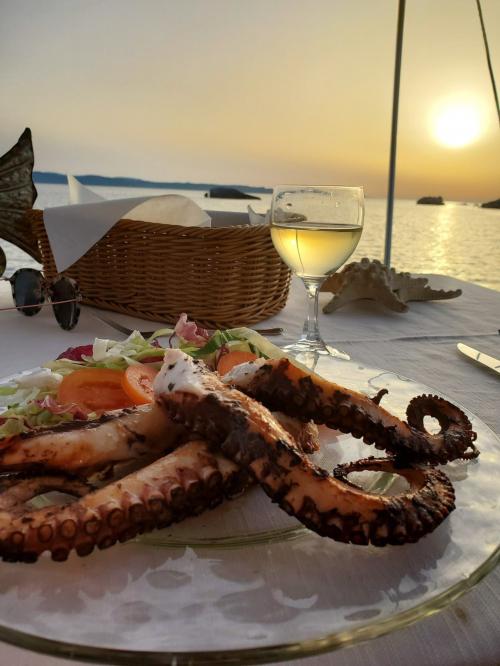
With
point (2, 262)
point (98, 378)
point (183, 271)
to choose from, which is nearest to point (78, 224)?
point (183, 271)

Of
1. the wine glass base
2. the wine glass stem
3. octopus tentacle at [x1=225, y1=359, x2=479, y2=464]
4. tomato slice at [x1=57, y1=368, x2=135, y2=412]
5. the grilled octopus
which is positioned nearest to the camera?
the grilled octopus

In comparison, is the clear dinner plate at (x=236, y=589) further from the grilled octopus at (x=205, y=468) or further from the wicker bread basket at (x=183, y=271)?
the wicker bread basket at (x=183, y=271)

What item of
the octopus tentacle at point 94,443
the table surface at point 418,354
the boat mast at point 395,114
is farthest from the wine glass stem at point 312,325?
the boat mast at point 395,114

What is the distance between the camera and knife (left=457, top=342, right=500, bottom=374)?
1.49 metres

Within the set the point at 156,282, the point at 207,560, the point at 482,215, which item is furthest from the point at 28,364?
the point at 482,215

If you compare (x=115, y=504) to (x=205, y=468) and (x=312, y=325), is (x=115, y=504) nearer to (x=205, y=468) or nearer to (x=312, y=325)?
(x=205, y=468)

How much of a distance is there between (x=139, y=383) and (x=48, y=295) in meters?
0.89

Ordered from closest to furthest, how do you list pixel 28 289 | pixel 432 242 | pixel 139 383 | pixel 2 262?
1. pixel 139 383
2. pixel 28 289
3. pixel 2 262
4. pixel 432 242

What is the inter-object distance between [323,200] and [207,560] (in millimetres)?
1273

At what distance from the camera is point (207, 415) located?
669mm

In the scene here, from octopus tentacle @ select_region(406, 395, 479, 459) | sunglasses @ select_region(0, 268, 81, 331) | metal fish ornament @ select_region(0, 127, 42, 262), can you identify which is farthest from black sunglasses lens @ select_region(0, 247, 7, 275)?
octopus tentacle @ select_region(406, 395, 479, 459)

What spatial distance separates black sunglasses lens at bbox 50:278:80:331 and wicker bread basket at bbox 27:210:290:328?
0.18 metres

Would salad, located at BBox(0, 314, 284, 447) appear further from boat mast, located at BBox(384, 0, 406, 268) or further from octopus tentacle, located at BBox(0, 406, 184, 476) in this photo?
boat mast, located at BBox(384, 0, 406, 268)

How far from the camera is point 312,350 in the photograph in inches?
59.6
